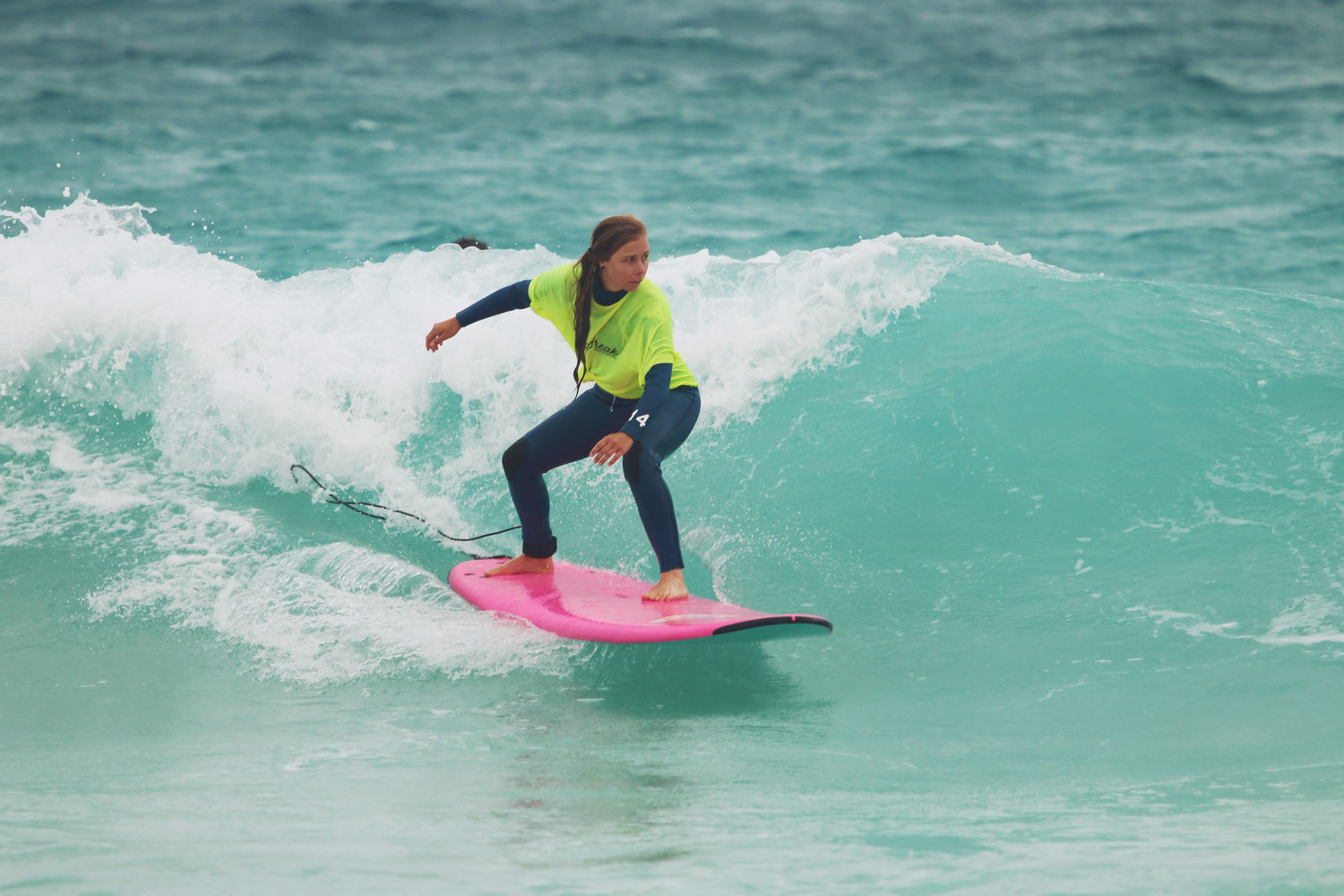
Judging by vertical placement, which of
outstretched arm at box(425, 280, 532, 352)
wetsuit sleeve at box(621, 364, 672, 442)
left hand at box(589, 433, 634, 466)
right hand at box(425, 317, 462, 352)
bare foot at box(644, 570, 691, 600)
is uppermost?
outstretched arm at box(425, 280, 532, 352)

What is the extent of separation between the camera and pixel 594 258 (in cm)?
434

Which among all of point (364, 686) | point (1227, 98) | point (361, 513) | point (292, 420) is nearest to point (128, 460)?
point (292, 420)

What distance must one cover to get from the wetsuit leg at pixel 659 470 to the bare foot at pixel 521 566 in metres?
0.78

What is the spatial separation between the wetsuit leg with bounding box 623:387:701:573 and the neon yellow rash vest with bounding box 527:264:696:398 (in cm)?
15

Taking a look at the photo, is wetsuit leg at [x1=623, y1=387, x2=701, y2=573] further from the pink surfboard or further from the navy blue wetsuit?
the pink surfboard

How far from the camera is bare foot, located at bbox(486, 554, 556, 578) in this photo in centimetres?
506

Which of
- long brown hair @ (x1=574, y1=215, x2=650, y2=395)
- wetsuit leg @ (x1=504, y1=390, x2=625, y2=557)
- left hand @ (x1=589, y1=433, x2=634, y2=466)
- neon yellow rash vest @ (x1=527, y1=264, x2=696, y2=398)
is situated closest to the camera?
left hand @ (x1=589, y1=433, x2=634, y2=466)

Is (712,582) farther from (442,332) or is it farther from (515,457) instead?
(442,332)

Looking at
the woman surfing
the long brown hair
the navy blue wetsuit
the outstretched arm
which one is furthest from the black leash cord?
the long brown hair

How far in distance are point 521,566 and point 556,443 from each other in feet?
2.22

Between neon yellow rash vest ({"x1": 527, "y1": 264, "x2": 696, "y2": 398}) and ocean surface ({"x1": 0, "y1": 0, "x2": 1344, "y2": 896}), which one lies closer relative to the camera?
ocean surface ({"x1": 0, "y1": 0, "x2": 1344, "y2": 896})

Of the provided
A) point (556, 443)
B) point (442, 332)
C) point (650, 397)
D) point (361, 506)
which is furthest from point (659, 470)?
point (361, 506)

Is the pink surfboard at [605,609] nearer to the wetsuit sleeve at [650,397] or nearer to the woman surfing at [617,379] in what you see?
the woman surfing at [617,379]

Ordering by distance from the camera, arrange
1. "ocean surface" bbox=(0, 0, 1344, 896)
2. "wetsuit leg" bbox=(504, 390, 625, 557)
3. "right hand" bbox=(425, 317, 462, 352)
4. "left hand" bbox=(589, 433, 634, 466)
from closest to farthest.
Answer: "ocean surface" bbox=(0, 0, 1344, 896)
"left hand" bbox=(589, 433, 634, 466)
"wetsuit leg" bbox=(504, 390, 625, 557)
"right hand" bbox=(425, 317, 462, 352)
